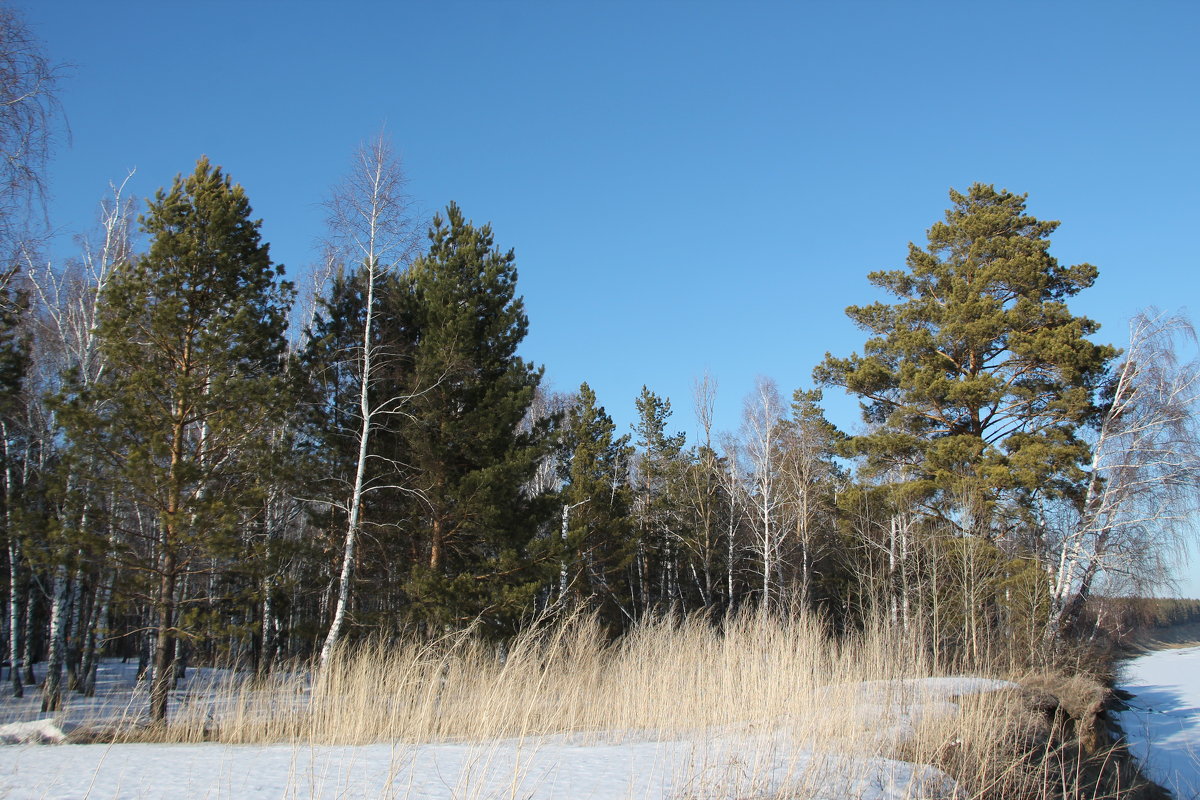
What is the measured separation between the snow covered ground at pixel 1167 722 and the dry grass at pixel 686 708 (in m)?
2.36

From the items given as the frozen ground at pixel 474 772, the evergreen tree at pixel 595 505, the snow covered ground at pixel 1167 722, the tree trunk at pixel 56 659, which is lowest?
the snow covered ground at pixel 1167 722

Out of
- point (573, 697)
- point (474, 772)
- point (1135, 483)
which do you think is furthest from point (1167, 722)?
point (474, 772)

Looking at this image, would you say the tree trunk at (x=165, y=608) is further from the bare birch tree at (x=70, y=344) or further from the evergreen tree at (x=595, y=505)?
the evergreen tree at (x=595, y=505)

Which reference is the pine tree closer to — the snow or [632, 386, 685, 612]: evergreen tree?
the snow

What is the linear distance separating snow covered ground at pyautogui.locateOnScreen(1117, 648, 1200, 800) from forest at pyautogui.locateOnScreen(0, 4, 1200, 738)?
198 centimetres

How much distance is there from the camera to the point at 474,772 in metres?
4.50

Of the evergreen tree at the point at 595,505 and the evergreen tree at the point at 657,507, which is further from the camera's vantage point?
the evergreen tree at the point at 657,507

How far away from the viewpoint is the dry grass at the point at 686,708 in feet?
19.7

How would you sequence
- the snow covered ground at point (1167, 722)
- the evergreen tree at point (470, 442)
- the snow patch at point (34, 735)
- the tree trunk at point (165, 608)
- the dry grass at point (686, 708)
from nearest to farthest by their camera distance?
1. the dry grass at point (686, 708)
2. the snow patch at point (34, 735)
3. the tree trunk at point (165, 608)
4. the snow covered ground at point (1167, 722)
5. the evergreen tree at point (470, 442)

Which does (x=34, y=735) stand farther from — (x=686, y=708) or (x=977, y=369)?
(x=977, y=369)

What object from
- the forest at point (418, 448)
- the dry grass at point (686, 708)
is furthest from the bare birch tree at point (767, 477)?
the dry grass at point (686, 708)

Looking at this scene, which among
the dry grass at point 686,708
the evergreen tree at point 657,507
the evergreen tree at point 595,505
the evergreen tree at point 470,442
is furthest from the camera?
the evergreen tree at point 657,507

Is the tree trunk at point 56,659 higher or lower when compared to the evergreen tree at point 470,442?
lower

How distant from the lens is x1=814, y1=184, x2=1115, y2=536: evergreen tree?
1677 cm
